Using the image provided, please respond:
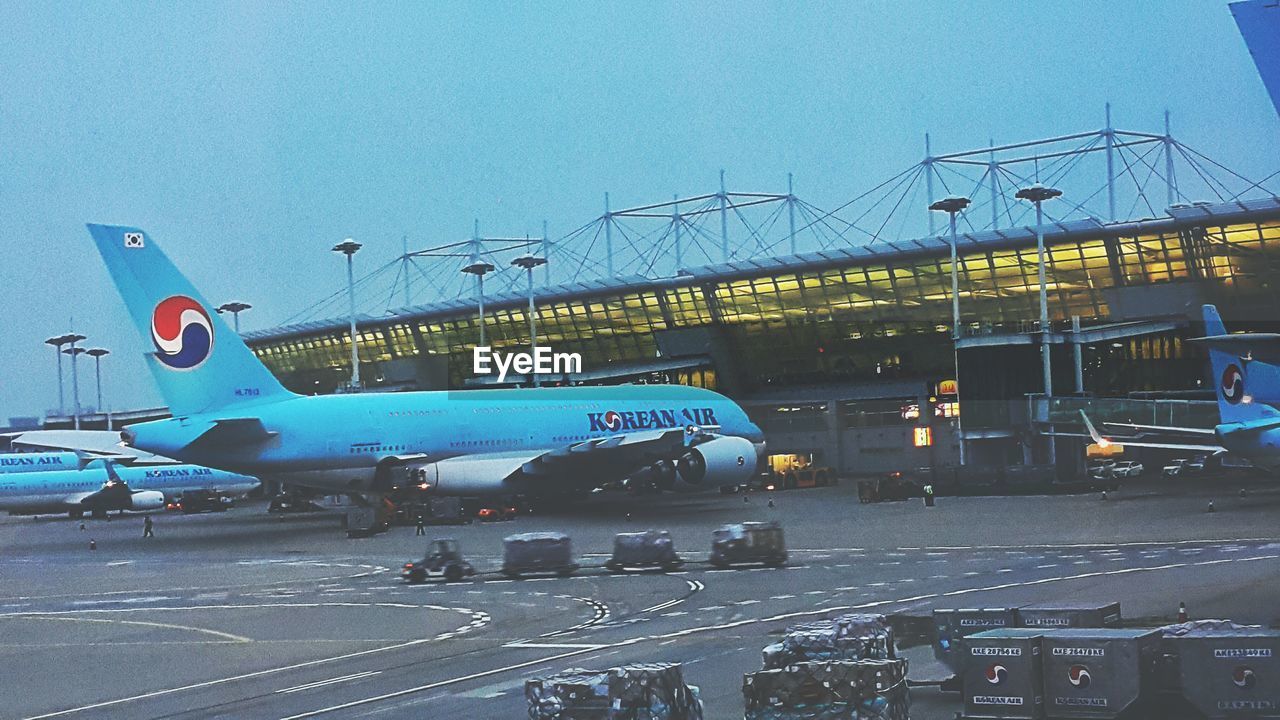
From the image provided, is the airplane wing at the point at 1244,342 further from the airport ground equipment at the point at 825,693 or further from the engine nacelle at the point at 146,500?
the engine nacelle at the point at 146,500

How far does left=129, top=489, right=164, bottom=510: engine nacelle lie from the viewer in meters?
86.7

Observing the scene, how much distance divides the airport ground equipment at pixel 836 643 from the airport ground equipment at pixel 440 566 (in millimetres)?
21024

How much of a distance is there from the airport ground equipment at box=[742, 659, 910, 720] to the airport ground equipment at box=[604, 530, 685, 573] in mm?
24375

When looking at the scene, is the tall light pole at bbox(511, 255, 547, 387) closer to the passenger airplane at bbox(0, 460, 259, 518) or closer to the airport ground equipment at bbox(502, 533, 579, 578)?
the passenger airplane at bbox(0, 460, 259, 518)

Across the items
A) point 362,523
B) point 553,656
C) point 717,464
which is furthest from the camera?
point 717,464

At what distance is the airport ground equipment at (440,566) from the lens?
37438mm

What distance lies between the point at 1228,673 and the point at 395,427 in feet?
151

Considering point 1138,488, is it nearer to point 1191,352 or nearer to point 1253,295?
point 1191,352

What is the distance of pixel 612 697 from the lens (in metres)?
13.3

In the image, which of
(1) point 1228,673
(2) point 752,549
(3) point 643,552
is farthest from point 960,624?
(3) point 643,552

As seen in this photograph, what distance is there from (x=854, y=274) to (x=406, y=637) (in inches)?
2113

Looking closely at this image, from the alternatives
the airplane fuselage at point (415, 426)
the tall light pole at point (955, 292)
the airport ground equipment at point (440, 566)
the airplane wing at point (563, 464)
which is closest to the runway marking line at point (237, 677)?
the airport ground equipment at point (440, 566)

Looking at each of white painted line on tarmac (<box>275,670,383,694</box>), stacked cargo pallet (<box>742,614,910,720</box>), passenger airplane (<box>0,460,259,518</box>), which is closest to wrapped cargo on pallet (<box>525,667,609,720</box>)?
stacked cargo pallet (<box>742,614,910,720</box>)

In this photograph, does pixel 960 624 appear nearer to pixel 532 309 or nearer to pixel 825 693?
pixel 825 693
